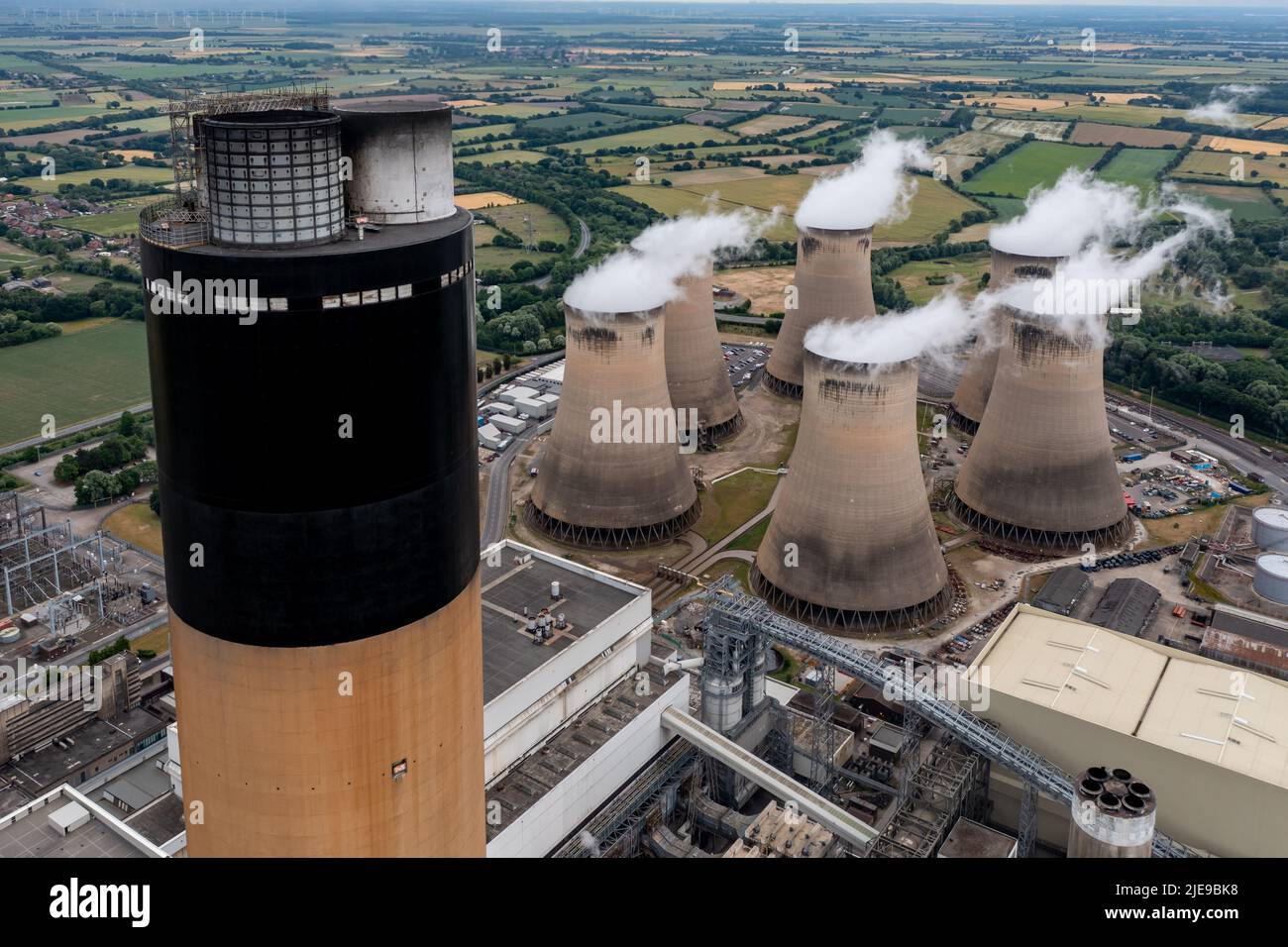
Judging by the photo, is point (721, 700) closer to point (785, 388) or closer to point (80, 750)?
point (80, 750)

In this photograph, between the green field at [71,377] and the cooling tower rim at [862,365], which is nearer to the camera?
the cooling tower rim at [862,365]

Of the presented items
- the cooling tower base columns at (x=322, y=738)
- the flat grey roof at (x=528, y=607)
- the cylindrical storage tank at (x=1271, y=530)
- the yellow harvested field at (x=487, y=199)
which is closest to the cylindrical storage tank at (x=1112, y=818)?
the cooling tower base columns at (x=322, y=738)

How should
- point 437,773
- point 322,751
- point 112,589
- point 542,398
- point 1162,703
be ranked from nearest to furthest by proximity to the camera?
point 322,751
point 437,773
point 1162,703
point 112,589
point 542,398

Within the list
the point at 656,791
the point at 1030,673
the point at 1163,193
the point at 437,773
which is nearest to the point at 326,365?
the point at 437,773

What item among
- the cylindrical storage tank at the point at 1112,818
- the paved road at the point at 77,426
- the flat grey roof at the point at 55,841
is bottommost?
the flat grey roof at the point at 55,841

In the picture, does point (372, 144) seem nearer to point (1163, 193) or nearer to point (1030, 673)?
point (1030, 673)

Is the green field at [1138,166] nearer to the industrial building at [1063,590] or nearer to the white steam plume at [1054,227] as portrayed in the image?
the white steam plume at [1054,227]
